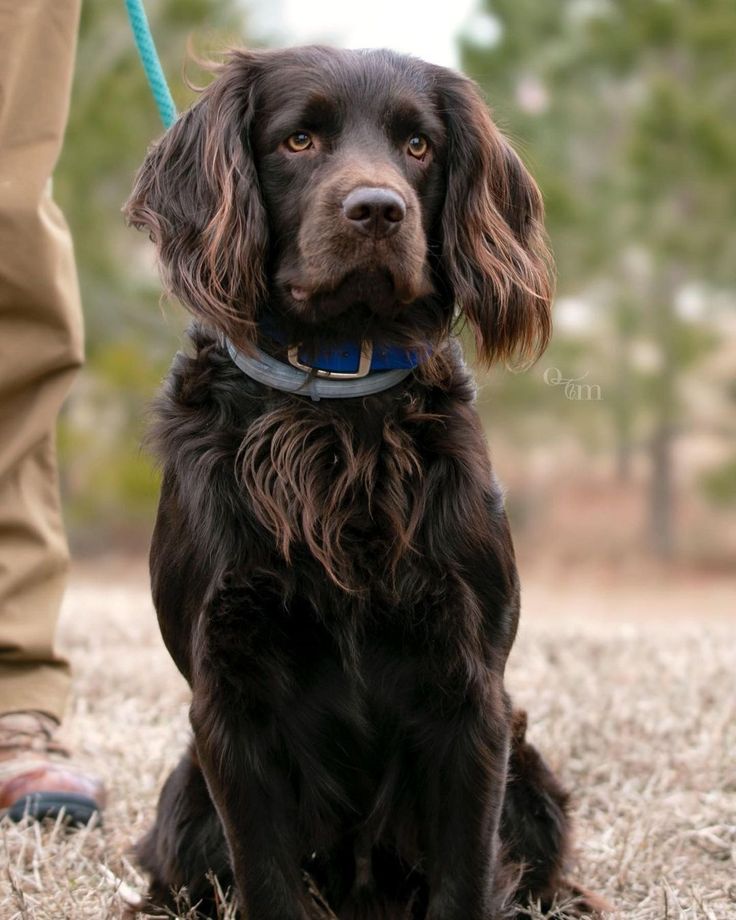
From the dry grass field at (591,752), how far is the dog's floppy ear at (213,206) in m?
1.07

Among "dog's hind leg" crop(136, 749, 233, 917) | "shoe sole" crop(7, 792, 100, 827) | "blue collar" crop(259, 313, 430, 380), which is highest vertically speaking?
"blue collar" crop(259, 313, 430, 380)

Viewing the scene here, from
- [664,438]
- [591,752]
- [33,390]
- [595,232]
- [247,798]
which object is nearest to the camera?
[247,798]

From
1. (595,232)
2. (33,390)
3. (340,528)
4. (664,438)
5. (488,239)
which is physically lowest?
(664,438)

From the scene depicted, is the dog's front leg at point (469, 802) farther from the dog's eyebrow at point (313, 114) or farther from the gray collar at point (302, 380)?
the dog's eyebrow at point (313, 114)

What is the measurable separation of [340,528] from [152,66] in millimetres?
1171

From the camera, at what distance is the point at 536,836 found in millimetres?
2359

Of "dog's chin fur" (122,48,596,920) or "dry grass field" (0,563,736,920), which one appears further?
"dry grass field" (0,563,736,920)

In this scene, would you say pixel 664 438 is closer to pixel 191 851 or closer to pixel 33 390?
pixel 33 390

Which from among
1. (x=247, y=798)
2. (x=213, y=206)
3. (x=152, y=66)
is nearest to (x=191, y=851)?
(x=247, y=798)

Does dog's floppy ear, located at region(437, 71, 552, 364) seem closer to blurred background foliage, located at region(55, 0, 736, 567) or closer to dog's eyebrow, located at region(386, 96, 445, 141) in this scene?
dog's eyebrow, located at region(386, 96, 445, 141)

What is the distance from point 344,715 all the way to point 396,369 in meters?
0.59

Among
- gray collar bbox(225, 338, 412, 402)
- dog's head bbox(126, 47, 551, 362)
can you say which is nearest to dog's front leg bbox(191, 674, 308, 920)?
gray collar bbox(225, 338, 412, 402)

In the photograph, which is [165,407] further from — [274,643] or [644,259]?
[644,259]

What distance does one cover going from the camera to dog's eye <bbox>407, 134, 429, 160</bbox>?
2256 millimetres
